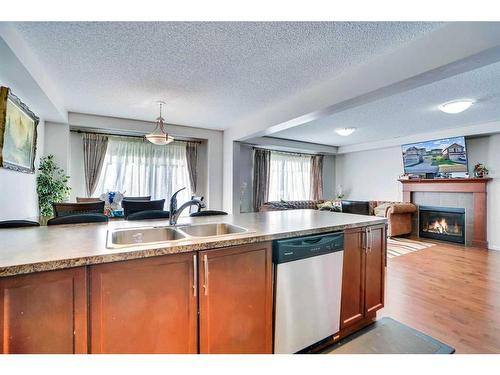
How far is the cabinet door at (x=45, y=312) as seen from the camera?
0.88m

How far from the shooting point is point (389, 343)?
178cm

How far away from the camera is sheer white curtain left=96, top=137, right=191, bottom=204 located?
4.93m

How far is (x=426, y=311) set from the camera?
2.25m

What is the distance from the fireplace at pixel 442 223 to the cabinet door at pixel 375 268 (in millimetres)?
4447

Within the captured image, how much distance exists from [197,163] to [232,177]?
121cm

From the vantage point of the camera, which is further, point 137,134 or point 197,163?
point 197,163

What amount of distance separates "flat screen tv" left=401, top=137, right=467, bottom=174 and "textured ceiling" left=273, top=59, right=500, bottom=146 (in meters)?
0.36

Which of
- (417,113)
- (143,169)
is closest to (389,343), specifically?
(417,113)

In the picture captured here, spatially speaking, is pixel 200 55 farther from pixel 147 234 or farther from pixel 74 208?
pixel 74 208

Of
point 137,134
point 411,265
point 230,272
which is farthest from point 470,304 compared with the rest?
point 137,134

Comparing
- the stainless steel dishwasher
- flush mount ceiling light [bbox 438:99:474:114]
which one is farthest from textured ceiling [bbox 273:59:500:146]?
the stainless steel dishwasher

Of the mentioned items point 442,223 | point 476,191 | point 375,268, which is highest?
point 476,191

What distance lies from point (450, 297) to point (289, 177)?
491 cm
